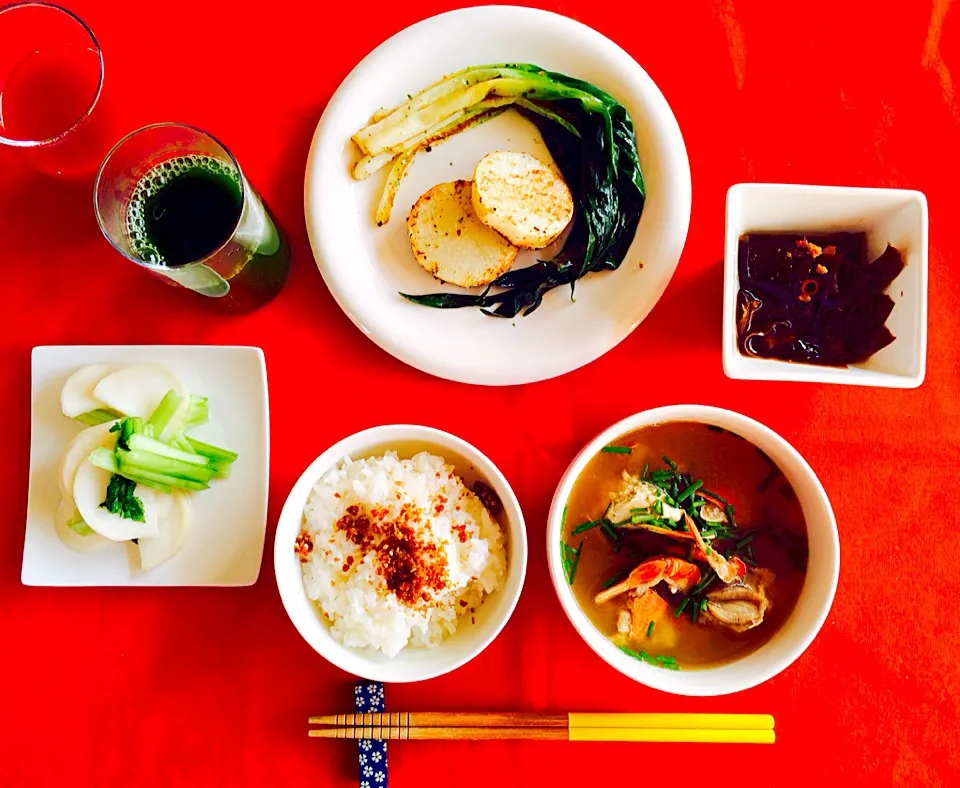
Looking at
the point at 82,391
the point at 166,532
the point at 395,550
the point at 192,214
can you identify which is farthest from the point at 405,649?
the point at 192,214

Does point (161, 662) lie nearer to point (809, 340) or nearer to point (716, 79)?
point (809, 340)

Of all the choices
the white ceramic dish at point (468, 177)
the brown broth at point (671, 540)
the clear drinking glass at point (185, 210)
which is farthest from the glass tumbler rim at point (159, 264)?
the brown broth at point (671, 540)

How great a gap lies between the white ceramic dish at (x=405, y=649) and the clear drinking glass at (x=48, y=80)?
3.08ft

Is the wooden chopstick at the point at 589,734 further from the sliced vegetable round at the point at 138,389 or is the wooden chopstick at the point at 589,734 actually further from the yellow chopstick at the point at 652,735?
the sliced vegetable round at the point at 138,389

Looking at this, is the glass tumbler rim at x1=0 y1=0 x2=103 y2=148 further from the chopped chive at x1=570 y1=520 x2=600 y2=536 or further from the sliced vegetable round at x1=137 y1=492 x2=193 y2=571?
the chopped chive at x1=570 y1=520 x2=600 y2=536

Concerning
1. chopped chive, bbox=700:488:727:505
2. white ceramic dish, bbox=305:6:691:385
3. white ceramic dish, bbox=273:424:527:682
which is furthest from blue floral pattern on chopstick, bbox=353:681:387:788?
chopped chive, bbox=700:488:727:505

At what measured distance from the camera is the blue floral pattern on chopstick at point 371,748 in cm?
167

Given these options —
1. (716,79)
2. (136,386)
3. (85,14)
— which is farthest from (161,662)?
(716,79)

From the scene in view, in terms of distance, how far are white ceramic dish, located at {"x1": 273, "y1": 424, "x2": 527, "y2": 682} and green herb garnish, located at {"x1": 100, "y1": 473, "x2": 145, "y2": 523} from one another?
1.13 ft

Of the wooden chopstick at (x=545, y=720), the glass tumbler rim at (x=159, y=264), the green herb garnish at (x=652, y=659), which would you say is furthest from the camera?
the wooden chopstick at (x=545, y=720)

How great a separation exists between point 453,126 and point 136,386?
91 cm

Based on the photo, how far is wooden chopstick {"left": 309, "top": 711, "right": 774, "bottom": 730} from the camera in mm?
1660

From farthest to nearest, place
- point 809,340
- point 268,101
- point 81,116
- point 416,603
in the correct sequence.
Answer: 1. point 268,101
2. point 81,116
3. point 809,340
4. point 416,603

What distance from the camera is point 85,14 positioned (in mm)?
1854
